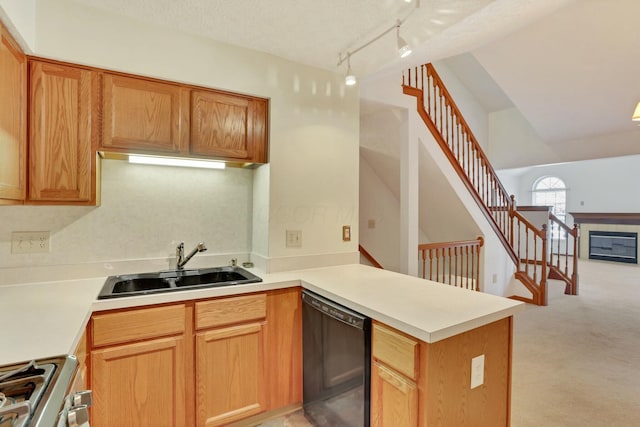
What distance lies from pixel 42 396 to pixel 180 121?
5.27ft

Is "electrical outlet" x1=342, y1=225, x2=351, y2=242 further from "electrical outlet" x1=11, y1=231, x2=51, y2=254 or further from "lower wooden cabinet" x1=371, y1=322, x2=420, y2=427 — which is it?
"electrical outlet" x1=11, y1=231, x2=51, y2=254

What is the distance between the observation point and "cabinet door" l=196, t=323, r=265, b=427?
1799 mm

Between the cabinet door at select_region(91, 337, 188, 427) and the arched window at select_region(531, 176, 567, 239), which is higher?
the arched window at select_region(531, 176, 567, 239)

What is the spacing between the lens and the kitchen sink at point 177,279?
190 cm

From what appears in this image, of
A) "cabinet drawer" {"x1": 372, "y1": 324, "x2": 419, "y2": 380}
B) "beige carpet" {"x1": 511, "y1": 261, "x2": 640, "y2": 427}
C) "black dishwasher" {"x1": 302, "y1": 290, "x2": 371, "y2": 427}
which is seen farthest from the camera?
"beige carpet" {"x1": 511, "y1": 261, "x2": 640, "y2": 427}

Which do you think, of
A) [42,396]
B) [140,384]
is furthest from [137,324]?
[42,396]

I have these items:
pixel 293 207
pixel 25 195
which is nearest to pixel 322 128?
pixel 293 207

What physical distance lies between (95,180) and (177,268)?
29.8 inches

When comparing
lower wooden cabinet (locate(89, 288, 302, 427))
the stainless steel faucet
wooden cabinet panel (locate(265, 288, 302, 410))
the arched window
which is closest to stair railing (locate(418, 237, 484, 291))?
wooden cabinet panel (locate(265, 288, 302, 410))

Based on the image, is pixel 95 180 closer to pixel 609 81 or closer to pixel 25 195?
pixel 25 195

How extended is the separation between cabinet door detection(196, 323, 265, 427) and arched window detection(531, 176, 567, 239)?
428 inches

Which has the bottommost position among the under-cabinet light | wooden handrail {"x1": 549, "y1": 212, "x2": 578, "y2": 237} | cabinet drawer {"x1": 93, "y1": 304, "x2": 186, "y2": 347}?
cabinet drawer {"x1": 93, "y1": 304, "x2": 186, "y2": 347}

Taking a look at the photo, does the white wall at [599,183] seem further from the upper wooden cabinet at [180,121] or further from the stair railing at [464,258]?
the upper wooden cabinet at [180,121]

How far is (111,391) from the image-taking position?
5.17 ft
